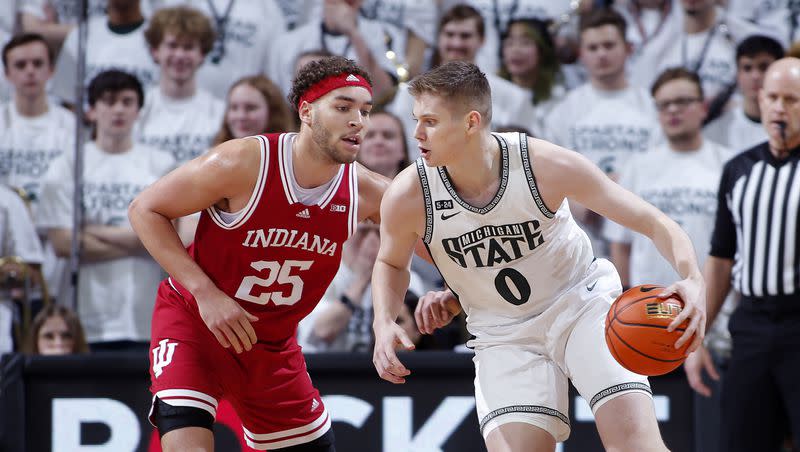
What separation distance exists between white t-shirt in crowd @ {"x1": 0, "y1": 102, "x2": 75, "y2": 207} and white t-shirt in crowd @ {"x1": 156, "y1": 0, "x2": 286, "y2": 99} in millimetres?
1023

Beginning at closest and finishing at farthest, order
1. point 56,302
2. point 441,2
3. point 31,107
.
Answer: point 56,302 < point 31,107 < point 441,2

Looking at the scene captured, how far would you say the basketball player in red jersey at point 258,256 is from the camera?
3934mm

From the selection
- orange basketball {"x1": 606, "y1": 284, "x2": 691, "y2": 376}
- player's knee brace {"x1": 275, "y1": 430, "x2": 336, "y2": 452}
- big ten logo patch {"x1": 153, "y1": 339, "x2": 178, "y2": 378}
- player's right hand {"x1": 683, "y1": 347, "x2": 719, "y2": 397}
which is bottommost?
player's knee brace {"x1": 275, "y1": 430, "x2": 336, "y2": 452}

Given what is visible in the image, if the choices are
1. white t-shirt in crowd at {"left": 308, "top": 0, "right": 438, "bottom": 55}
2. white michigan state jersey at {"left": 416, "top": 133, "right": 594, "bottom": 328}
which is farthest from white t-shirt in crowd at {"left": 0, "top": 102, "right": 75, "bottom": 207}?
white michigan state jersey at {"left": 416, "top": 133, "right": 594, "bottom": 328}

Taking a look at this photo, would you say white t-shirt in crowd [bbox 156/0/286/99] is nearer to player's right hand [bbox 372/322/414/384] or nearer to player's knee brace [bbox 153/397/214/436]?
player's knee brace [bbox 153/397/214/436]

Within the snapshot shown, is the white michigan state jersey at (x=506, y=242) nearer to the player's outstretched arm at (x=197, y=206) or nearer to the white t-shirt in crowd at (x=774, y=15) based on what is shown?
the player's outstretched arm at (x=197, y=206)

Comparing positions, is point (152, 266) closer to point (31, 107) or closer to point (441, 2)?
point (31, 107)

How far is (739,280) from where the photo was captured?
501 cm

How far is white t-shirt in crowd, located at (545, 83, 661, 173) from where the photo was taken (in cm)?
688

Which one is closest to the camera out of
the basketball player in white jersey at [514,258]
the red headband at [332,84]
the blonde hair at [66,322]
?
the basketball player in white jersey at [514,258]

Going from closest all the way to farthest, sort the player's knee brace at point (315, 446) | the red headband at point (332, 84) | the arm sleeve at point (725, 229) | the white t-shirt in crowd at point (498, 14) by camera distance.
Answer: the red headband at point (332, 84) < the player's knee brace at point (315, 446) < the arm sleeve at point (725, 229) < the white t-shirt in crowd at point (498, 14)

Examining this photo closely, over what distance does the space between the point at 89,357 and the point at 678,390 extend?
3206 millimetres

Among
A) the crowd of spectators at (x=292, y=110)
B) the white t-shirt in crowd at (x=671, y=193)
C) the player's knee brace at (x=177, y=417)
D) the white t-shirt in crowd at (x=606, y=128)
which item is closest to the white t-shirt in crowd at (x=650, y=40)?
the crowd of spectators at (x=292, y=110)

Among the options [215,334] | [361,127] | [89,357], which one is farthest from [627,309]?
[89,357]
